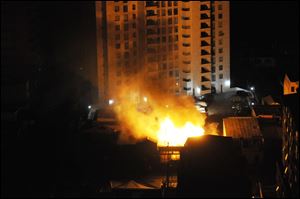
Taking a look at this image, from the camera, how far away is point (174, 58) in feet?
77.2

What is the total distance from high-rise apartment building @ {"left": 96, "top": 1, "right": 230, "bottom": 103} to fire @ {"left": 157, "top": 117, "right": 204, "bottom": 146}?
5.26 metres

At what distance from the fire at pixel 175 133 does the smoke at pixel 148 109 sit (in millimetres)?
283

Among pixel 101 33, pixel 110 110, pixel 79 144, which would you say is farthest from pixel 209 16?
pixel 79 144

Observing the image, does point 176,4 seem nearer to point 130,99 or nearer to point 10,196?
point 130,99

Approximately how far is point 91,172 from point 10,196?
2.32m

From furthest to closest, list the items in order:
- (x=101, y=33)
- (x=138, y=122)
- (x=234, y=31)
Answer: (x=234, y=31) < (x=101, y=33) < (x=138, y=122)

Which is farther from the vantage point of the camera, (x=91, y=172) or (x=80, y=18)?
(x=80, y=18)

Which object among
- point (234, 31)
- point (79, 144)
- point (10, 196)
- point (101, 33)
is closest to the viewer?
point (10, 196)

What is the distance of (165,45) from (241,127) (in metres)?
8.83

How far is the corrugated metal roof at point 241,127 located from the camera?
15070mm

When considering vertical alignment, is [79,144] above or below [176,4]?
below

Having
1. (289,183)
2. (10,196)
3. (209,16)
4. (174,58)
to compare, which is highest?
(209,16)

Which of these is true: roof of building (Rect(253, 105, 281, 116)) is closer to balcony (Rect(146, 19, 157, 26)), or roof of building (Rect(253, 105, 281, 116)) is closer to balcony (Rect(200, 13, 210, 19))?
balcony (Rect(200, 13, 210, 19))

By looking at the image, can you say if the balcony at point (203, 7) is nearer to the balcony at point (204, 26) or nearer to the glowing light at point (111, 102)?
the balcony at point (204, 26)
